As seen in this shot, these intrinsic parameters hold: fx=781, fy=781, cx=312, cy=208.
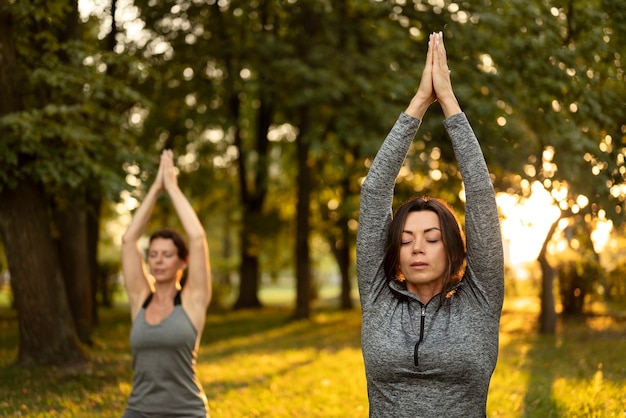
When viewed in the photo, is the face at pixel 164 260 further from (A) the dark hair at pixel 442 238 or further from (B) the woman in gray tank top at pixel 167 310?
(A) the dark hair at pixel 442 238

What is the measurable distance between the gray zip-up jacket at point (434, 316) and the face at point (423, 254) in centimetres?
7

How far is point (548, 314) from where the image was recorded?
1720cm

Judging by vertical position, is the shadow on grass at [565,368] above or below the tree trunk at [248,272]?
below

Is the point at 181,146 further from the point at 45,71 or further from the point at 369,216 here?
the point at 369,216

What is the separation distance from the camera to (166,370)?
4855 mm

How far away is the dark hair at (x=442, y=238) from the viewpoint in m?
3.16

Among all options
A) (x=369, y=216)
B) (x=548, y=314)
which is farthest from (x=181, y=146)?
(x=369, y=216)

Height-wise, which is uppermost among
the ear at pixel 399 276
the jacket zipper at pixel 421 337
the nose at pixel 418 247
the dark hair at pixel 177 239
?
the dark hair at pixel 177 239

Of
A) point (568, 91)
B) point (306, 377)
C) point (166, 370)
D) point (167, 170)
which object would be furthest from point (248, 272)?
point (166, 370)

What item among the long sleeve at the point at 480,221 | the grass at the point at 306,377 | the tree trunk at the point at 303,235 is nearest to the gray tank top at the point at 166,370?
the long sleeve at the point at 480,221

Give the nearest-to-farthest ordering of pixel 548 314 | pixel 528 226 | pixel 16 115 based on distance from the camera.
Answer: pixel 16 115 → pixel 528 226 → pixel 548 314

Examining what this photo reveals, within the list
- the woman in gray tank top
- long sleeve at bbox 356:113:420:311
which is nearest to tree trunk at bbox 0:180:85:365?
the woman in gray tank top

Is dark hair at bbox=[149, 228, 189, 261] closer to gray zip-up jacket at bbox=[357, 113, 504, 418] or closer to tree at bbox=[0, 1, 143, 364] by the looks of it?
gray zip-up jacket at bbox=[357, 113, 504, 418]

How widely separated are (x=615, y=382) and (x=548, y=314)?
903 cm
